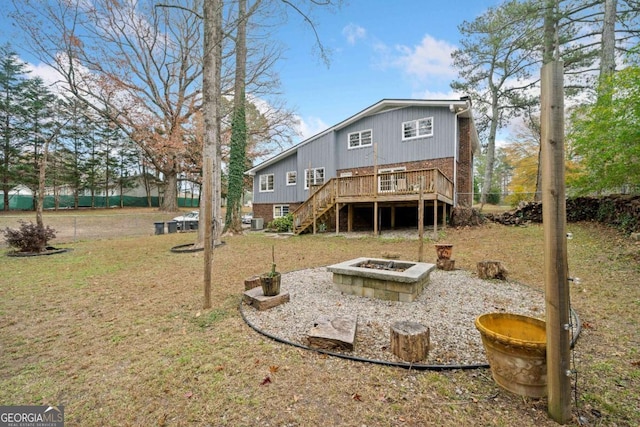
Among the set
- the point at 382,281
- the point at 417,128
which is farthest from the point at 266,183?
the point at 382,281

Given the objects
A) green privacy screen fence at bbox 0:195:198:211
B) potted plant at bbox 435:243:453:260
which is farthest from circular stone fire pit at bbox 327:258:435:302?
green privacy screen fence at bbox 0:195:198:211

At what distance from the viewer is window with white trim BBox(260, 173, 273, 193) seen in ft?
65.5

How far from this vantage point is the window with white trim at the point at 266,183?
1997 cm

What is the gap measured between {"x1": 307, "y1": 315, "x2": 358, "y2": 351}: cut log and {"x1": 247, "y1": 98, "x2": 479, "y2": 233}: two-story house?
8.43 meters

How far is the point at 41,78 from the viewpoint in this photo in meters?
25.0

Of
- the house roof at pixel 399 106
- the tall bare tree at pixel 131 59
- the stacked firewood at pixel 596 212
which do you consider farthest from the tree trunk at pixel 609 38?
the tall bare tree at pixel 131 59

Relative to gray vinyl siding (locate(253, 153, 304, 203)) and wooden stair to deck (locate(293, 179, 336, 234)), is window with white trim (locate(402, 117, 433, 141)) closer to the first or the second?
wooden stair to deck (locate(293, 179, 336, 234))

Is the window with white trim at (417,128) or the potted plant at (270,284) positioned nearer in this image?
the potted plant at (270,284)

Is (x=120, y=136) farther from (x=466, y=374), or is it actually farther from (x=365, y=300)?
(x=466, y=374)

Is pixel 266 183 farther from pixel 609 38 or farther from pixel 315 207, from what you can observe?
pixel 609 38

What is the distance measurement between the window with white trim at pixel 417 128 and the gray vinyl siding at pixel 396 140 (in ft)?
0.55

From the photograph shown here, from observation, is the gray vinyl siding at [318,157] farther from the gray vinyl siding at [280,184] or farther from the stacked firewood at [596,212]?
the stacked firewood at [596,212]

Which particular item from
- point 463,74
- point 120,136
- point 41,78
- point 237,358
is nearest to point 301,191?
point 463,74

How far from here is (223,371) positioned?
2535mm
